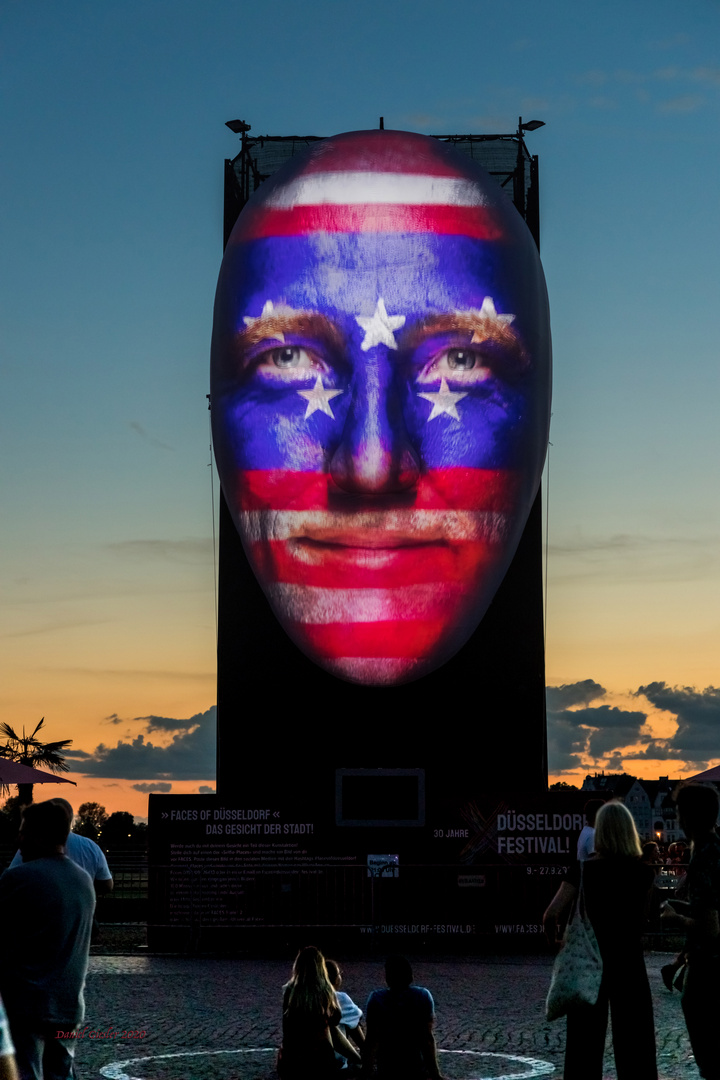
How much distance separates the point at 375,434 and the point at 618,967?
8.42m

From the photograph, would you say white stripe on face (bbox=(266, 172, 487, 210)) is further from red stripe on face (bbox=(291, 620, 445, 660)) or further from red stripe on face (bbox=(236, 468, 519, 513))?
red stripe on face (bbox=(291, 620, 445, 660))

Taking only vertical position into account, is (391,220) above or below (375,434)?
→ above

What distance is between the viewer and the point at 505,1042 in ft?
27.5

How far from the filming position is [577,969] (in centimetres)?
536

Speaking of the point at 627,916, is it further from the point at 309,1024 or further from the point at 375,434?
the point at 375,434

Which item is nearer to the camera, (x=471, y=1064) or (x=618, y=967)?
(x=618, y=967)

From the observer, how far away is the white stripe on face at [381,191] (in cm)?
1378

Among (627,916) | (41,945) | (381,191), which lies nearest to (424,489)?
(381,191)

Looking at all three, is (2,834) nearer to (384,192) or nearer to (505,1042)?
(384,192)

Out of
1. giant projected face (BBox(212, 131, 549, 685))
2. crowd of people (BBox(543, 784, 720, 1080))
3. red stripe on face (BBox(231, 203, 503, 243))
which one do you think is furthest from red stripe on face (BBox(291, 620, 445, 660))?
crowd of people (BBox(543, 784, 720, 1080))

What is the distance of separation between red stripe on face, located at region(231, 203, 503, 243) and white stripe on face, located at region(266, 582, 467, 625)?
339 centimetres

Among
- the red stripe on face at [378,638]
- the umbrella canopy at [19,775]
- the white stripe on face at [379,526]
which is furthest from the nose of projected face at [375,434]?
the umbrella canopy at [19,775]

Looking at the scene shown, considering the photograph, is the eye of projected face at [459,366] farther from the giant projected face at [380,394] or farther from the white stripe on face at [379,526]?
the white stripe on face at [379,526]

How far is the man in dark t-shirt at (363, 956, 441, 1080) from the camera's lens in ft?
20.9
